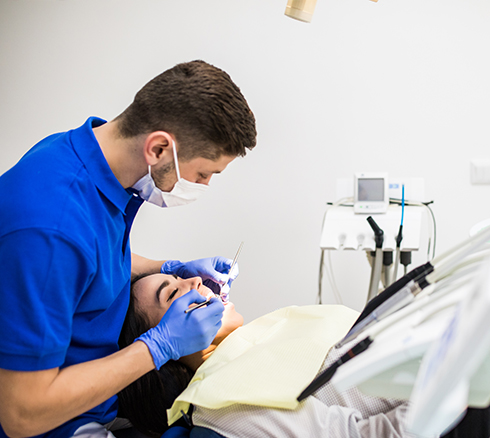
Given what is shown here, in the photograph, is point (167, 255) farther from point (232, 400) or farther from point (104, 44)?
point (232, 400)

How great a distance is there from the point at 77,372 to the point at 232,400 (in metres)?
0.36

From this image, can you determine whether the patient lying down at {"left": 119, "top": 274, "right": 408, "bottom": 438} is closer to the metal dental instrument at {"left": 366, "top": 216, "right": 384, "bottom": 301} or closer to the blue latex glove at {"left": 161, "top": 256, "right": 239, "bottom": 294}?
the blue latex glove at {"left": 161, "top": 256, "right": 239, "bottom": 294}

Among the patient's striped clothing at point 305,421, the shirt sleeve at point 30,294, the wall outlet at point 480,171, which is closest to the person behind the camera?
the shirt sleeve at point 30,294

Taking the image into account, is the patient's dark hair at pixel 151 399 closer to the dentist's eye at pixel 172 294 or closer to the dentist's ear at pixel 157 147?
the dentist's eye at pixel 172 294

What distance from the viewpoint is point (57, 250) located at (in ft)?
2.78

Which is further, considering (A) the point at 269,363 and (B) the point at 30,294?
(A) the point at 269,363

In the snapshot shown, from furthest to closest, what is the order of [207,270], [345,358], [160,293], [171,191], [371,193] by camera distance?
[371,193], [207,270], [160,293], [171,191], [345,358]

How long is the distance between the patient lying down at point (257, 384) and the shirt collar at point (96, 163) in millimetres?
484

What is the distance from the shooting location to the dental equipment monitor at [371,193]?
1837 millimetres

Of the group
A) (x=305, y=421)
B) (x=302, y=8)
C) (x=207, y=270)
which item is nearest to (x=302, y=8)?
(x=302, y=8)

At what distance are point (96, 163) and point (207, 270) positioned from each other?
2.18 feet

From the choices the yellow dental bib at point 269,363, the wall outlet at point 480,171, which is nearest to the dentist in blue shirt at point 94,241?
the yellow dental bib at point 269,363

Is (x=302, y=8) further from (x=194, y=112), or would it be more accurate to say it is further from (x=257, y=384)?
(x=257, y=384)

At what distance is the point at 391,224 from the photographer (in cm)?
173
